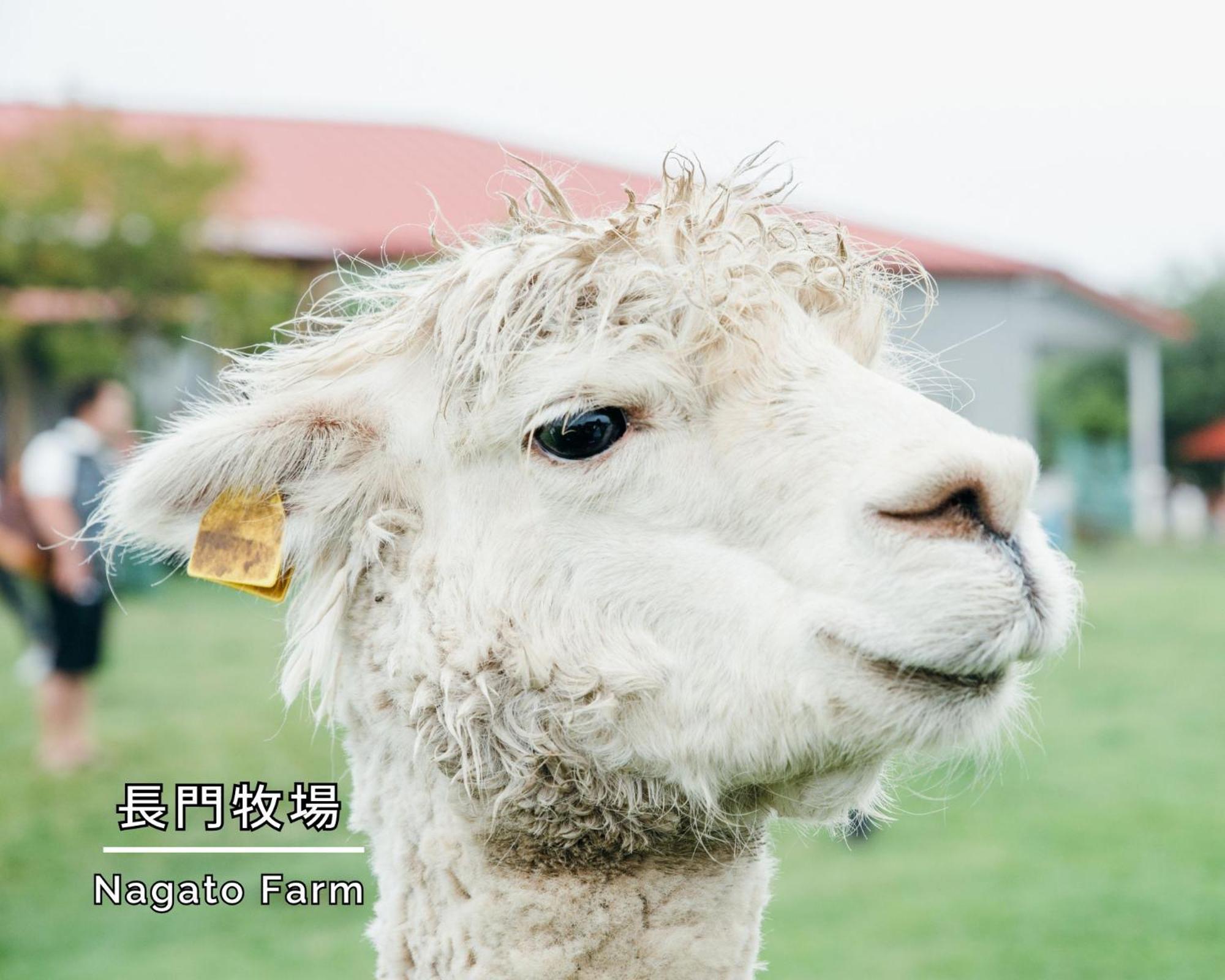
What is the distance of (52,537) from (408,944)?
644 centimetres

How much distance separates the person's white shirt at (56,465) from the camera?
7.54 m

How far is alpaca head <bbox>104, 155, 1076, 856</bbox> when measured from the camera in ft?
5.34

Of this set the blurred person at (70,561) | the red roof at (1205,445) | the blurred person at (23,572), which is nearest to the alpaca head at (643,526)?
the blurred person at (70,561)

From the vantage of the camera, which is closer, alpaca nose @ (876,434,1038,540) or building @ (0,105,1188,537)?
alpaca nose @ (876,434,1038,540)

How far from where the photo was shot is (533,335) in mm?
1931

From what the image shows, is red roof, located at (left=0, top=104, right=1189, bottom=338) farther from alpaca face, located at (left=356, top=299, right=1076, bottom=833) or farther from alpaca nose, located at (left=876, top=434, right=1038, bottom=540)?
alpaca nose, located at (left=876, top=434, right=1038, bottom=540)

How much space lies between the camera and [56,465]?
7.57 m

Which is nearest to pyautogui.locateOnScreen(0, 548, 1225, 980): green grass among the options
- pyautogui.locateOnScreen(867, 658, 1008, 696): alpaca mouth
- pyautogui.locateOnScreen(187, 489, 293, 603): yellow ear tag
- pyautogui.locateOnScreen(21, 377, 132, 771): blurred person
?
pyautogui.locateOnScreen(21, 377, 132, 771): blurred person

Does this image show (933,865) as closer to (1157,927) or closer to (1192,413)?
(1157,927)

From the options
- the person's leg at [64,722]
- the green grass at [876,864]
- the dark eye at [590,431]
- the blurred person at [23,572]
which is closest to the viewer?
the dark eye at [590,431]

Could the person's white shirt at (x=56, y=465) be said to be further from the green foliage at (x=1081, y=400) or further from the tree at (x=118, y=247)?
the green foliage at (x=1081, y=400)

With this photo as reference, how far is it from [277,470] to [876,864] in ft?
18.7

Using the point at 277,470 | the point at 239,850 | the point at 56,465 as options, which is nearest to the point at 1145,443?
the point at 56,465

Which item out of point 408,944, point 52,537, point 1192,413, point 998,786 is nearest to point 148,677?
point 52,537
